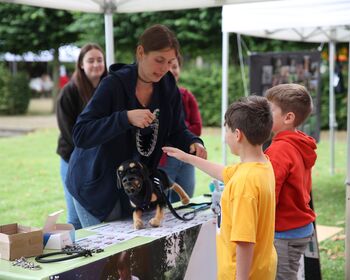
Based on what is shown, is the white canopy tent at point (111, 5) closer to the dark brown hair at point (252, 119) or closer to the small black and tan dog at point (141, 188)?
the small black and tan dog at point (141, 188)

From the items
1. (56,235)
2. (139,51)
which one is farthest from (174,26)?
(56,235)

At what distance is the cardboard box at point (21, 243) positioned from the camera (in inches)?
91.0

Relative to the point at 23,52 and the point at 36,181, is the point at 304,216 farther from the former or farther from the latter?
the point at 23,52

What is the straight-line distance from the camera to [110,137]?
104 inches

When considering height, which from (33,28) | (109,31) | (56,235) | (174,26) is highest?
(33,28)

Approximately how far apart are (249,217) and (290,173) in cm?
68

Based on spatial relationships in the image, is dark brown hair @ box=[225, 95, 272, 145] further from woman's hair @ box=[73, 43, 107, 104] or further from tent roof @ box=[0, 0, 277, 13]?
woman's hair @ box=[73, 43, 107, 104]

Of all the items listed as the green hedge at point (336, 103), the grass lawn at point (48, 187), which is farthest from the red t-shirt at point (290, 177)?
the green hedge at point (336, 103)

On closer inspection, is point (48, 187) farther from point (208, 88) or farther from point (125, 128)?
point (208, 88)

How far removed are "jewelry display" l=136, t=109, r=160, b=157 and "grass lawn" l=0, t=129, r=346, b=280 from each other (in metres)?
2.24

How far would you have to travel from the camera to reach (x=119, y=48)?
18391 millimetres

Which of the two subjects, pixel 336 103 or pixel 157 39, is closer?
pixel 157 39

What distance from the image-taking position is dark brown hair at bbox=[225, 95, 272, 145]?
7.45ft

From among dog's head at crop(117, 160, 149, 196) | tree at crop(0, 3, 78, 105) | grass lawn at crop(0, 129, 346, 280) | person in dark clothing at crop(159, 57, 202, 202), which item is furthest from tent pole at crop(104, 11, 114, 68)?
tree at crop(0, 3, 78, 105)
